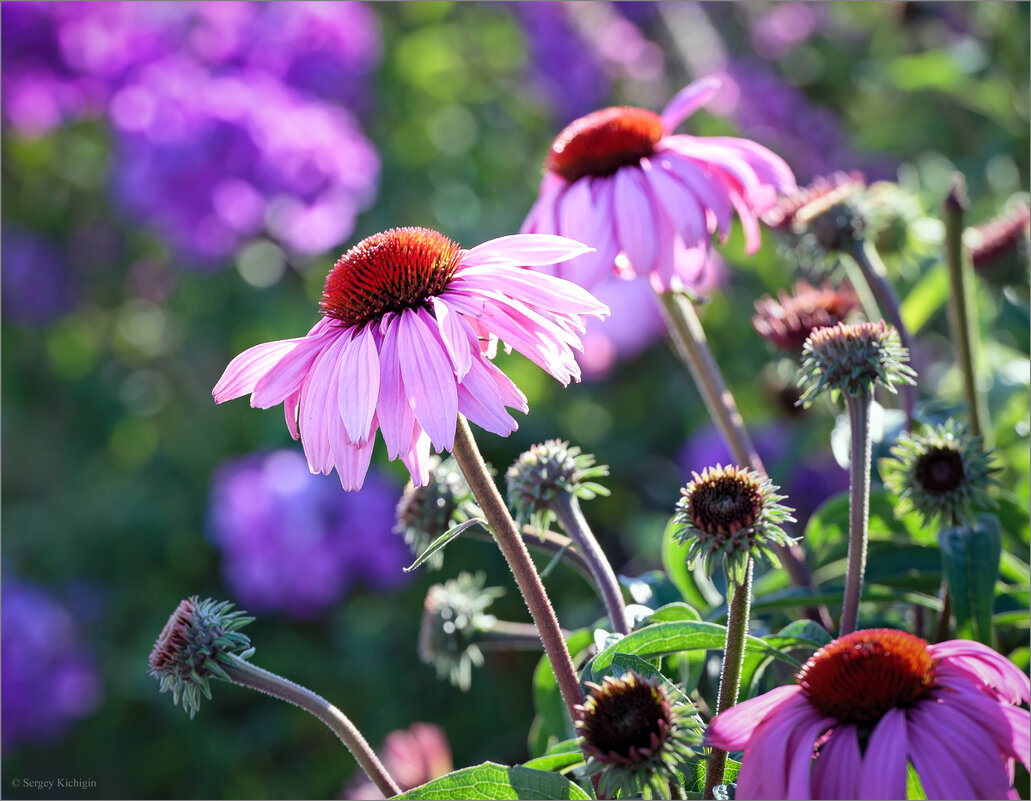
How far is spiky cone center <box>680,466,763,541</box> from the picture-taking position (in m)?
0.53

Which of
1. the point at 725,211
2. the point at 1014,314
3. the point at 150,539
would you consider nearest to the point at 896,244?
the point at 1014,314

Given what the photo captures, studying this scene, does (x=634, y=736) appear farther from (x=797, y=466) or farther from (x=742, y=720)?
(x=797, y=466)

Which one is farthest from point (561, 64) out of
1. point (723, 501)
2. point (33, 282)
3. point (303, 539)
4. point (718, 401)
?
point (723, 501)

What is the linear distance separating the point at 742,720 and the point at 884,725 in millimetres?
63

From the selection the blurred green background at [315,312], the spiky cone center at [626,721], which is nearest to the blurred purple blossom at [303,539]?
the blurred green background at [315,312]

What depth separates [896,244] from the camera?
1036mm

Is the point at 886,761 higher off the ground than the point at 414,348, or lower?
lower

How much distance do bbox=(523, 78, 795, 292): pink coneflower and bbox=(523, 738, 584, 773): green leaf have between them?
30 centimetres

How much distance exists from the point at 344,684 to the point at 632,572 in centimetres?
56

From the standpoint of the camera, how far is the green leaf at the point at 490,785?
497mm

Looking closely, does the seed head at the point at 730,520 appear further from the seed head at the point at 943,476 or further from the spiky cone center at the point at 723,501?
the seed head at the point at 943,476

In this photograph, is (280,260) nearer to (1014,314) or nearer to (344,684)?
(344,684)

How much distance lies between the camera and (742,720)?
0.48 m

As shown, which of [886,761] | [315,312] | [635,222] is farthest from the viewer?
[315,312]
